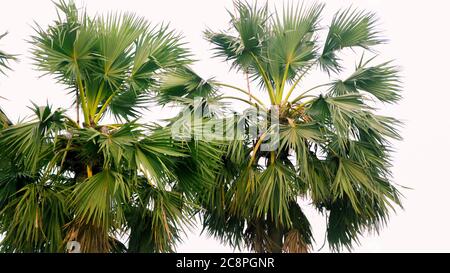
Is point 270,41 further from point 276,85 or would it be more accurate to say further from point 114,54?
point 114,54

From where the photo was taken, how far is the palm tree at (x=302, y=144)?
343 inches

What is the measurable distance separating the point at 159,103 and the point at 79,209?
2.87m

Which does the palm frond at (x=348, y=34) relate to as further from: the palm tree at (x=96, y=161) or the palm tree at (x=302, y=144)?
the palm tree at (x=96, y=161)

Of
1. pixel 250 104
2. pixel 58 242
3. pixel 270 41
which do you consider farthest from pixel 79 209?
pixel 270 41

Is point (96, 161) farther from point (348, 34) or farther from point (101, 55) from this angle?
point (348, 34)

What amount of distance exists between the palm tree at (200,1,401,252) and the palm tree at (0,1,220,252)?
1.11 metres

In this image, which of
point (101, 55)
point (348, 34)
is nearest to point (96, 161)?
point (101, 55)

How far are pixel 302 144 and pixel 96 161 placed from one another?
2.45 meters

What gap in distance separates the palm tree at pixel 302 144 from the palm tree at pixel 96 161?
3.64ft

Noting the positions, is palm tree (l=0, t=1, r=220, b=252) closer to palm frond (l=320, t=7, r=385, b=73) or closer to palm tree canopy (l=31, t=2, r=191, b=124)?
palm tree canopy (l=31, t=2, r=191, b=124)

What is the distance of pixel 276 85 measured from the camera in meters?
9.59

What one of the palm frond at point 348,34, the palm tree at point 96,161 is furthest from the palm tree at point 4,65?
the palm frond at point 348,34
